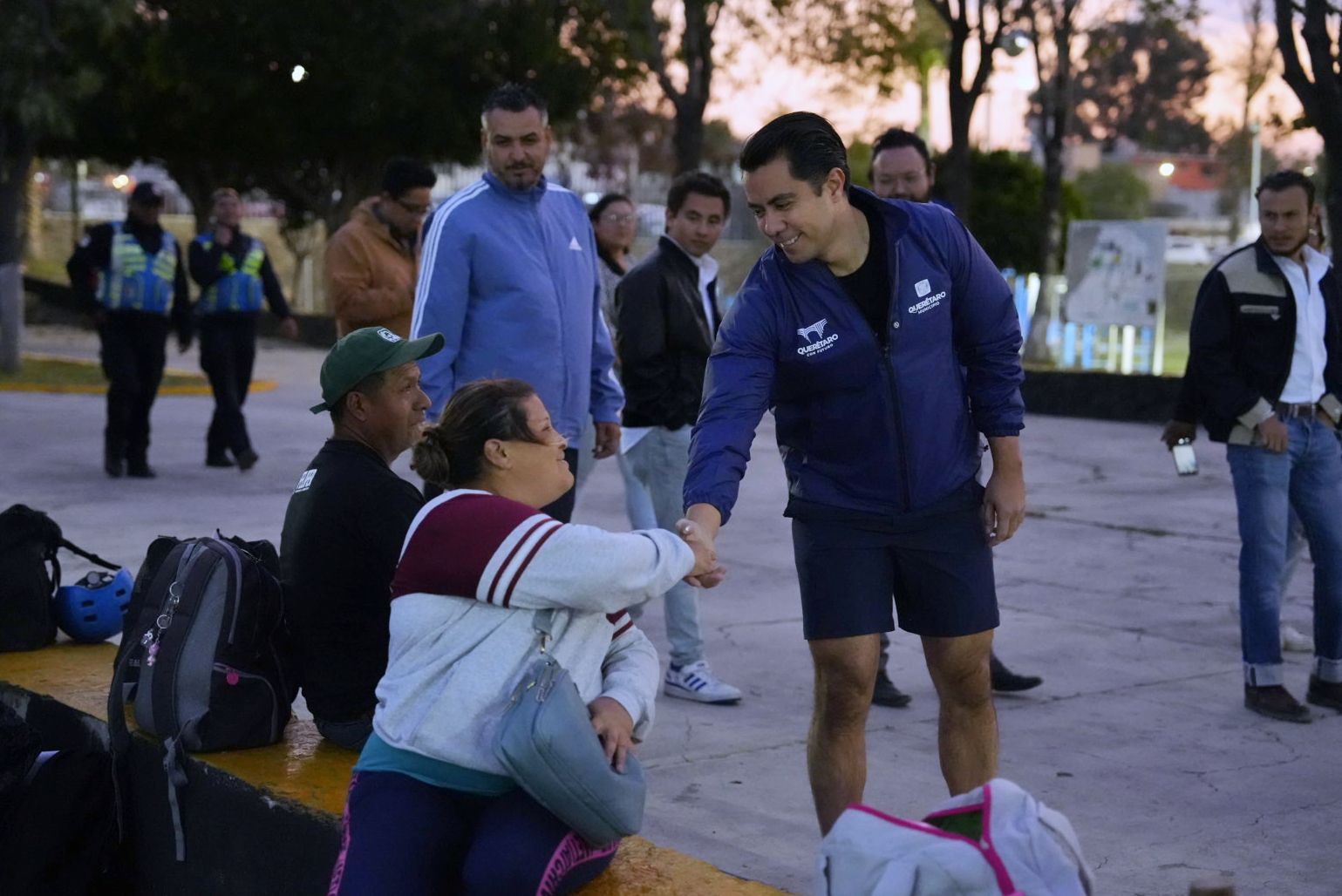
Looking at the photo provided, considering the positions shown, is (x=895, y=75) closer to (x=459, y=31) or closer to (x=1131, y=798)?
(x=459, y=31)

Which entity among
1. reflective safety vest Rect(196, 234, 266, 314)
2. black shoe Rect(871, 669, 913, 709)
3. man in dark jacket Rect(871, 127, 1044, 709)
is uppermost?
man in dark jacket Rect(871, 127, 1044, 709)

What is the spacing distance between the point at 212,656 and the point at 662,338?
261 centimetres

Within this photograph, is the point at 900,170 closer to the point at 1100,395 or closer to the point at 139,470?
the point at 139,470

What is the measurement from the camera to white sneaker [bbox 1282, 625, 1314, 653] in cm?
700

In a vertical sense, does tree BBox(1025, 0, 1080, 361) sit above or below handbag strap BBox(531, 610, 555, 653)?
above

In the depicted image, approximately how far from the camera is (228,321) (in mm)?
11828

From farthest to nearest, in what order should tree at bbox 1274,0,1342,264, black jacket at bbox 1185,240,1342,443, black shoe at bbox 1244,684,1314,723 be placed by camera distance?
tree at bbox 1274,0,1342,264, black jacket at bbox 1185,240,1342,443, black shoe at bbox 1244,684,1314,723

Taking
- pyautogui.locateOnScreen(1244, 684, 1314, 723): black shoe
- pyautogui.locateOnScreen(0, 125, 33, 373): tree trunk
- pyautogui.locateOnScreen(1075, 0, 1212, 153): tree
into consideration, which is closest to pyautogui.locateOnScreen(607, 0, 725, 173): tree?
pyautogui.locateOnScreen(0, 125, 33, 373): tree trunk

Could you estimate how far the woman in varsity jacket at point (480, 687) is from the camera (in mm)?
3104

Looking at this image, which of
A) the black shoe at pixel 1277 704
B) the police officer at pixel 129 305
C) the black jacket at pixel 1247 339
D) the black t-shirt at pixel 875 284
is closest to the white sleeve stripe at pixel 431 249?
the black t-shirt at pixel 875 284

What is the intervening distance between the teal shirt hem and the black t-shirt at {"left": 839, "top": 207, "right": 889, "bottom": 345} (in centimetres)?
129

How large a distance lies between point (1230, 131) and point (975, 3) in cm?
4833

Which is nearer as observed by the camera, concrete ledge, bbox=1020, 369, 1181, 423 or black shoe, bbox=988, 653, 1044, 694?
black shoe, bbox=988, 653, 1044, 694

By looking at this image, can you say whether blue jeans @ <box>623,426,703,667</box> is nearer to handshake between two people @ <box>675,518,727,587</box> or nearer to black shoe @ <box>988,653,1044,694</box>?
black shoe @ <box>988,653,1044,694</box>
